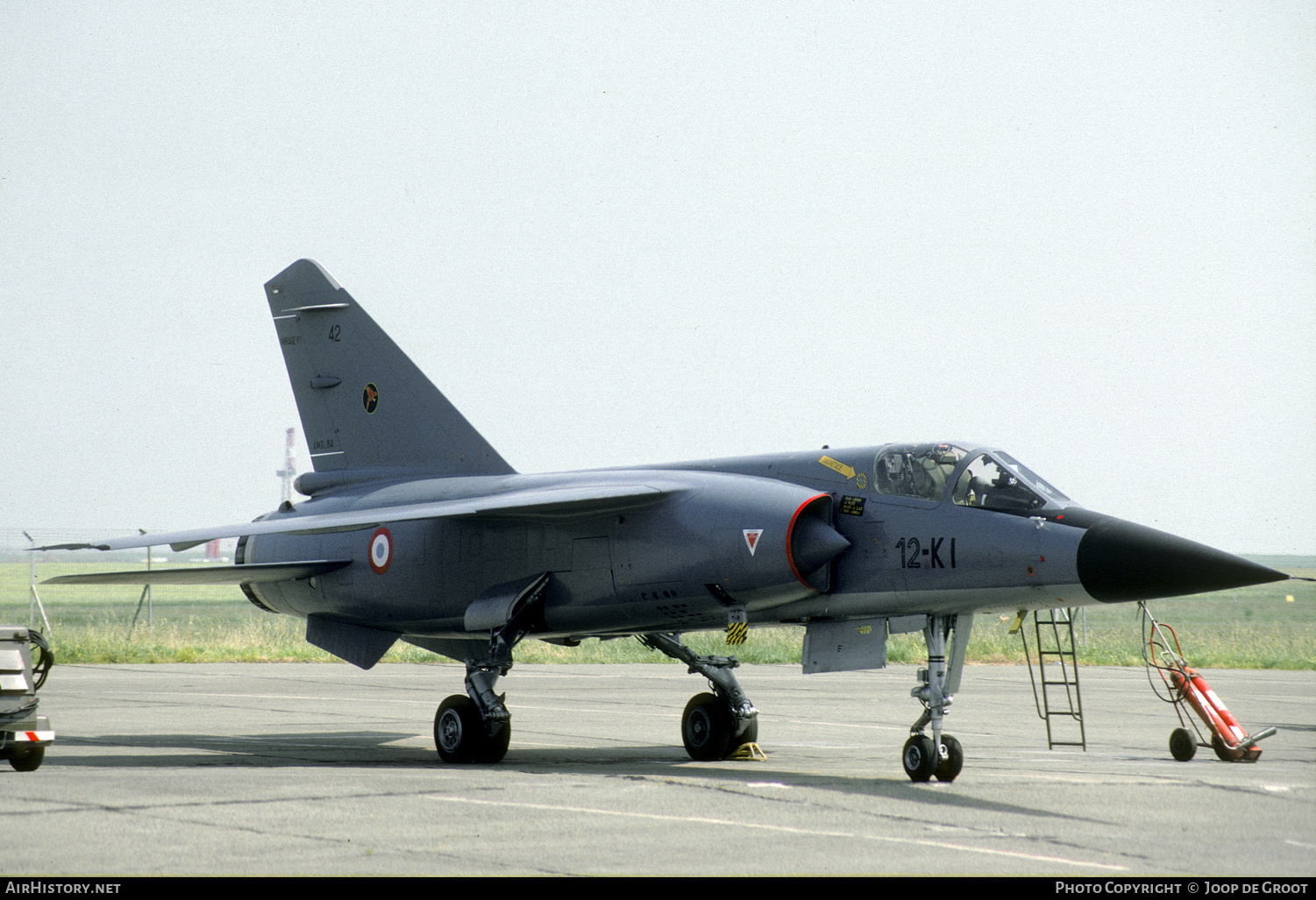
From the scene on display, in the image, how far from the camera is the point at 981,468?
36.3ft

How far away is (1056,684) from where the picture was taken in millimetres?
Answer: 12969

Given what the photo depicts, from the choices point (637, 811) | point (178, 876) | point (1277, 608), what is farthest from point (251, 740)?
point (1277, 608)

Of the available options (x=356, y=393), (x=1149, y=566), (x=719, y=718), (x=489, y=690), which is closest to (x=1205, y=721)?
(x=1149, y=566)

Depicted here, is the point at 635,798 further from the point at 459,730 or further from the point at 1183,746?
the point at 1183,746

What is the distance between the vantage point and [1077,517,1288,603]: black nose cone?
9562 mm

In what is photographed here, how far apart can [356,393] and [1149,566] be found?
10.0m

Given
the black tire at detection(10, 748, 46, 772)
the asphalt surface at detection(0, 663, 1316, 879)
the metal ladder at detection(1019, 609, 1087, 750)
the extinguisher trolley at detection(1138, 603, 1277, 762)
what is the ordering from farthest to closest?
the extinguisher trolley at detection(1138, 603, 1277, 762) → the metal ladder at detection(1019, 609, 1087, 750) → the black tire at detection(10, 748, 46, 772) → the asphalt surface at detection(0, 663, 1316, 879)

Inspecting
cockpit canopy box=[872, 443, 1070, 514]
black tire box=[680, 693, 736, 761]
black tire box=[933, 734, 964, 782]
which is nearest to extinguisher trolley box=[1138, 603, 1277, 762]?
cockpit canopy box=[872, 443, 1070, 514]

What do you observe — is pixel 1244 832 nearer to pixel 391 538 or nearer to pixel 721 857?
pixel 721 857

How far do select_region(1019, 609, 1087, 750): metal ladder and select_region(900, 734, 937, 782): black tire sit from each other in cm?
107

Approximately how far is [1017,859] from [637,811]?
2.75 m

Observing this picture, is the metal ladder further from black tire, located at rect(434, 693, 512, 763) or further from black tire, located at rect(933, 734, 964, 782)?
black tire, located at rect(434, 693, 512, 763)

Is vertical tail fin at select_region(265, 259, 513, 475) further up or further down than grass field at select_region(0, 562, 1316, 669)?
further up

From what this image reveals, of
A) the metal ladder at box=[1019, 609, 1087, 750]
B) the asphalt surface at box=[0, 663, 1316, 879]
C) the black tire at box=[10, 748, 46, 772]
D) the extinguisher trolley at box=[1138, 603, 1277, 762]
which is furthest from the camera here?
the extinguisher trolley at box=[1138, 603, 1277, 762]
